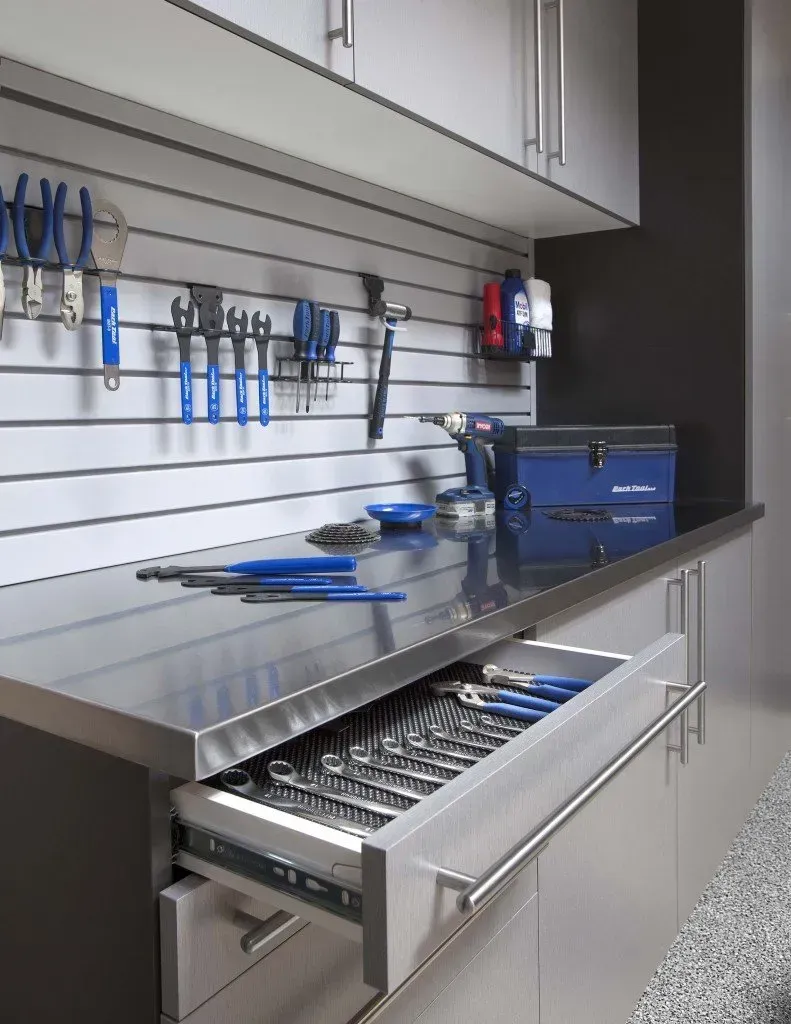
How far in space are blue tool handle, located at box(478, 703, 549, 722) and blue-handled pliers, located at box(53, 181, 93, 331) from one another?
0.82 meters

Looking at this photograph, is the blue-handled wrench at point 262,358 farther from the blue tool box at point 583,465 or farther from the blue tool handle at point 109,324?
the blue tool box at point 583,465

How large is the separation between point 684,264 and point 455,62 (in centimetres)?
111

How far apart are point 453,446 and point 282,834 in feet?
5.53

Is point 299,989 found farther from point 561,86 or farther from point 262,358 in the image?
point 561,86

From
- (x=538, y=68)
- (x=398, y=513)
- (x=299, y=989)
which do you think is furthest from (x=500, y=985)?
(x=538, y=68)

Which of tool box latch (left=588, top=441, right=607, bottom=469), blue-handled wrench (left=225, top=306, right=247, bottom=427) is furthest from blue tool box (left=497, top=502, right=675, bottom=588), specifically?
blue-handled wrench (left=225, top=306, right=247, bottom=427)

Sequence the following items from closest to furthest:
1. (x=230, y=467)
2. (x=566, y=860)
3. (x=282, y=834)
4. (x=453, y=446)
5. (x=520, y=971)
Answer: (x=282, y=834) → (x=520, y=971) → (x=566, y=860) → (x=230, y=467) → (x=453, y=446)

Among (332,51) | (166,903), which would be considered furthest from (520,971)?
(332,51)

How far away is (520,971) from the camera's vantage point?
1.07 meters

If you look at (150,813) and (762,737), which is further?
(762,737)

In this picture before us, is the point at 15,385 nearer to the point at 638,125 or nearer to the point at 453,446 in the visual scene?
the point at 453,446

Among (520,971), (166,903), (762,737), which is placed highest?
(166,903)

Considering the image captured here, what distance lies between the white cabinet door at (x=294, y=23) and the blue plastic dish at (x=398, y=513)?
0.83 m

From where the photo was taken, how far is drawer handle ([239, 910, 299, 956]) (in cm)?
76
